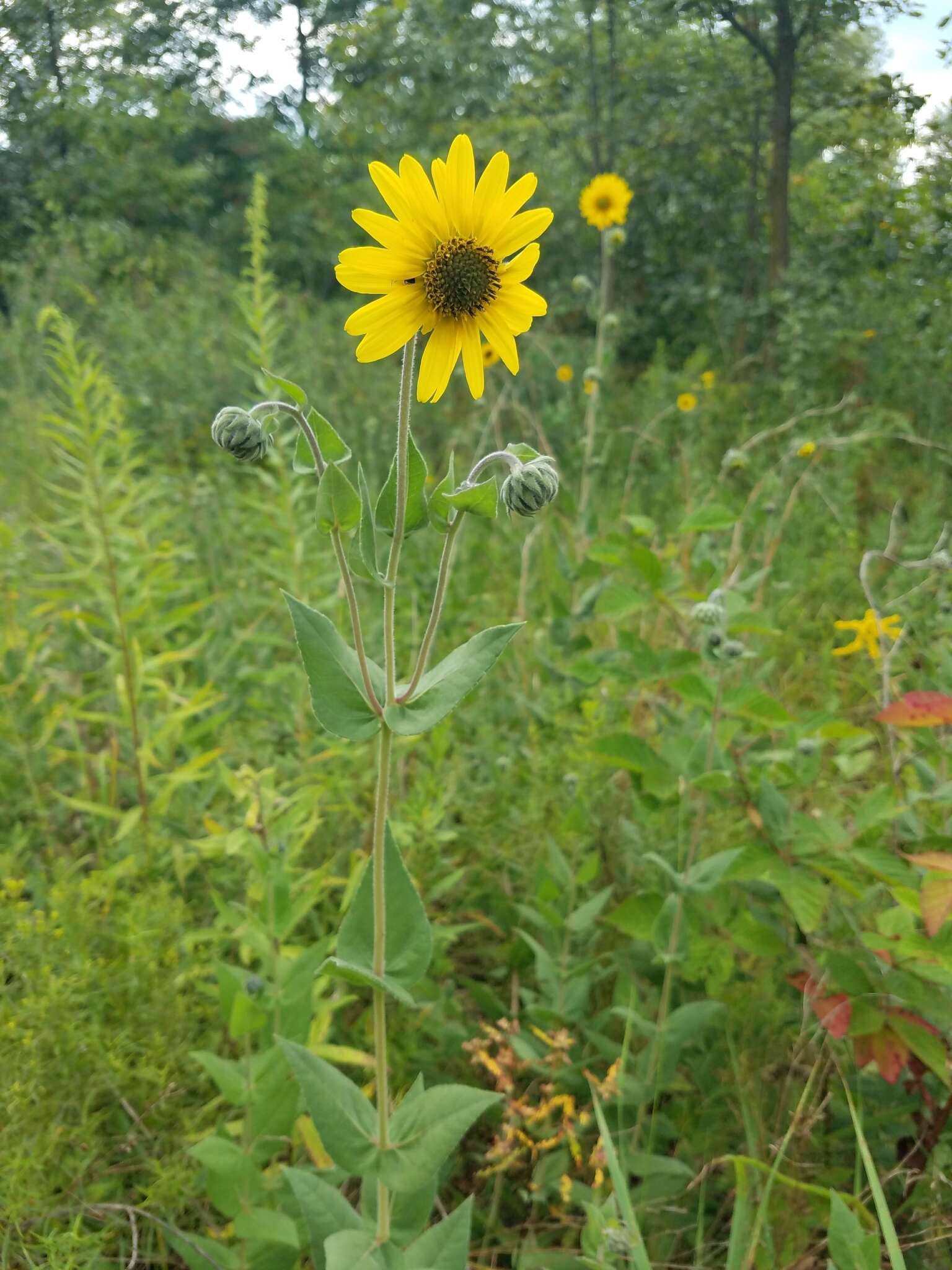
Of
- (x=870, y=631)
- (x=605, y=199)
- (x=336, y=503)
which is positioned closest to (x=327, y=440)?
(x=336, y=503)

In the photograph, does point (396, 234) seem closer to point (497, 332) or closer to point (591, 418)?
point (497, 332)

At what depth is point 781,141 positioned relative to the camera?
16.4 ft

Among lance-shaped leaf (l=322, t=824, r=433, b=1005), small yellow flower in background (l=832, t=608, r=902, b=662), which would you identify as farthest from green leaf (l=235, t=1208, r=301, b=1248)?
small yellow flower in background (l=832, t=608, r=902, b=662)

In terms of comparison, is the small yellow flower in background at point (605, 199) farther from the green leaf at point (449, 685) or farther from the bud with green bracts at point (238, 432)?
the green leaf at point (449, 685)

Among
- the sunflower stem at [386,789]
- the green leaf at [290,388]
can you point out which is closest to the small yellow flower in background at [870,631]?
the sunflower stem at [386,789]

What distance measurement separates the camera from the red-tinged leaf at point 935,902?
3.77 ft

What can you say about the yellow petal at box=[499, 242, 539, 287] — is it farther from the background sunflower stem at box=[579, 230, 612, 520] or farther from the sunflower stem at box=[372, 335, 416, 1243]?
the background sunflower stem at box=[579, 230, 612, 520]

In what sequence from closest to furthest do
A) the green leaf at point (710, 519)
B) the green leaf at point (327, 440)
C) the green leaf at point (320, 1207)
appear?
the green leaf at point (327, 440) < the green leaf at point (320, 1207) < the green leaf at point (710, 519)

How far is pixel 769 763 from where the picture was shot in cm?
170

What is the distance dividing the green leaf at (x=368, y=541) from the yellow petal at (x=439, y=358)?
0.14 m

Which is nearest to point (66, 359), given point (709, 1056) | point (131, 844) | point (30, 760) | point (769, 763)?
point (30, 760)

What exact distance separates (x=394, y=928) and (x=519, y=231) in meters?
0.80

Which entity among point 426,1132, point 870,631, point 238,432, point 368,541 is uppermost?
point 238,432

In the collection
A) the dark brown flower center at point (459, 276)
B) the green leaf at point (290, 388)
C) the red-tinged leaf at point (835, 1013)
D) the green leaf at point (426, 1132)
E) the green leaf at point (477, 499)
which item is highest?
the dark brown flower center at point (459, 276)
